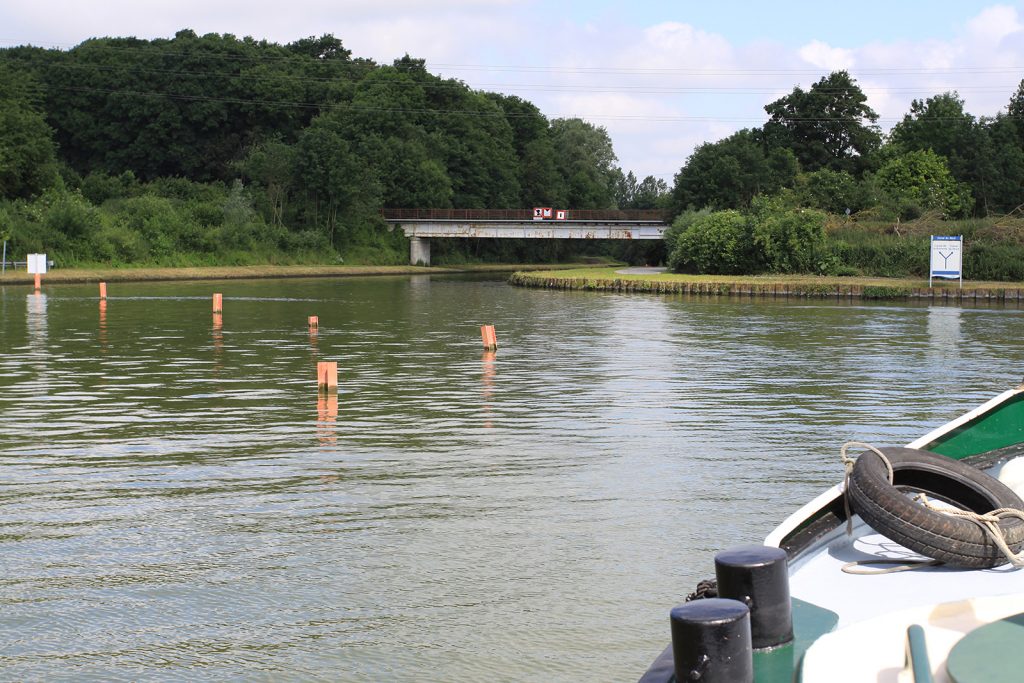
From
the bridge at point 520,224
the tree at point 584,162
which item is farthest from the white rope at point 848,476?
the tree at point 584,162

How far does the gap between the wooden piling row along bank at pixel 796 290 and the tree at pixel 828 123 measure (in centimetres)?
4486

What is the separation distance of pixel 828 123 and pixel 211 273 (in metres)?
53.2

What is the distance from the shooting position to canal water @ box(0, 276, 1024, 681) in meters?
7.25

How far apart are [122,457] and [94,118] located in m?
82.5

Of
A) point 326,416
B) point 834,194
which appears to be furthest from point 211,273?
point 326,416

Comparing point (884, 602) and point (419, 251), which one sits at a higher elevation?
point (419, 251)

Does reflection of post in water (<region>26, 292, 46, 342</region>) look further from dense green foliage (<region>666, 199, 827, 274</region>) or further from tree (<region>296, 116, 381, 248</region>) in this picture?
tree (<region>296, 116, 381, 248</region>)

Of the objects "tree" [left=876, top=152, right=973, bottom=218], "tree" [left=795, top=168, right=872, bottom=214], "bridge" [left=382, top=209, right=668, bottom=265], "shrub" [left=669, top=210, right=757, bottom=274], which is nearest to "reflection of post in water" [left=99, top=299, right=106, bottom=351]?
"shrub" [left=669, top=210, right=757, bottom=274]

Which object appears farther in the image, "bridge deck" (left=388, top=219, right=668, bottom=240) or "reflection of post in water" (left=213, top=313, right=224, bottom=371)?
"bridge deck" (left=388, top=219, right=668, bottom=240)

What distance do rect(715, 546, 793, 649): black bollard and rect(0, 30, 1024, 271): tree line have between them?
55.6 m

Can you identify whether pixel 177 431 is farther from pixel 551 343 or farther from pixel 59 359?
pixel 551 343

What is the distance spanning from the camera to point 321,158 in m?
83.9

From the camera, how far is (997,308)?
4081 centimetres

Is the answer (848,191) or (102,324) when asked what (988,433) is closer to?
(102,324)
